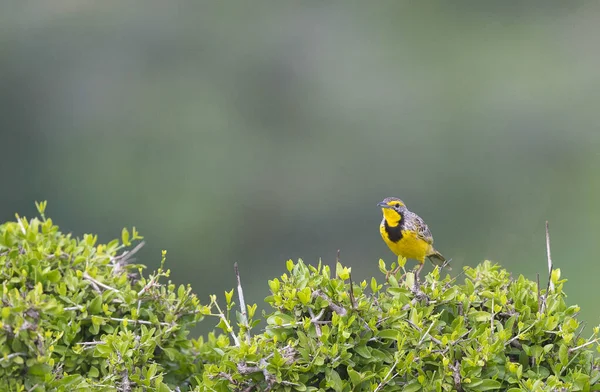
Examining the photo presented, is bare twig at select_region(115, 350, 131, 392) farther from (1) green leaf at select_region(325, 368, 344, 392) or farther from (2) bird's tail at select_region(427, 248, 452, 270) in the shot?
(2) bird's tail at select_region(427, 248, 452, 270)

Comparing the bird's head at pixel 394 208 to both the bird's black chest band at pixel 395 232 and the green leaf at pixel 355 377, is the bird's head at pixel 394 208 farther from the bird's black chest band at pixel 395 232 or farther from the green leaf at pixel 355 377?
the green leaf at pixel 355 377

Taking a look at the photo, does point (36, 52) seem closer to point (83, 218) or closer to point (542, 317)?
point (83, 218)

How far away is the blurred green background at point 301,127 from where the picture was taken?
11891 millimetres

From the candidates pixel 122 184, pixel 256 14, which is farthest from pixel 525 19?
pixel 122 184

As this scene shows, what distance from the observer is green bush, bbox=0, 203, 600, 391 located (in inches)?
125

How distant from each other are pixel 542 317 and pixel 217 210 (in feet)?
31.2

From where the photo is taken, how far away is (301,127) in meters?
13.4

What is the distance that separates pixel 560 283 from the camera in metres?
3.57

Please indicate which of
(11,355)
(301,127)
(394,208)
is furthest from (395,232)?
(301,127)

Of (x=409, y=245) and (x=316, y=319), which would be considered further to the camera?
(x=409, y=245)

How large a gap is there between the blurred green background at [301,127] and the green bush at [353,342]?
705 cm

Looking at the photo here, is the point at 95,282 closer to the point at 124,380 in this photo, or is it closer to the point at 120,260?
the point at 120,260

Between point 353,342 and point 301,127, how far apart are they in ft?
33.5

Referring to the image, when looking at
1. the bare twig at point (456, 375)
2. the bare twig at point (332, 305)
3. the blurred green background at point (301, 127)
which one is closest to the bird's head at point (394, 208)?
the bare twig at point (332, 305)
